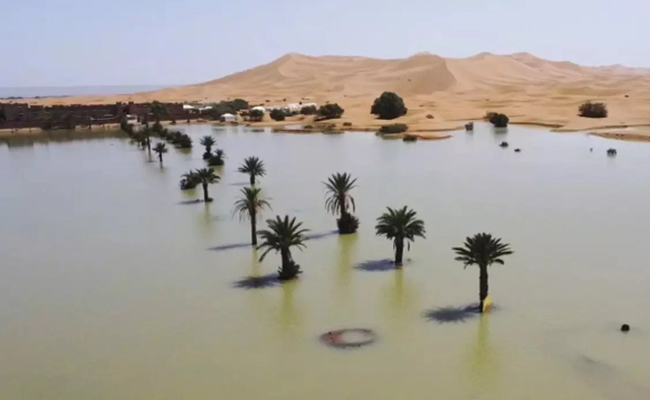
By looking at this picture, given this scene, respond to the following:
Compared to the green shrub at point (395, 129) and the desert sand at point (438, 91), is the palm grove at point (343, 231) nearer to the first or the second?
the green shrub at point (395, 129)

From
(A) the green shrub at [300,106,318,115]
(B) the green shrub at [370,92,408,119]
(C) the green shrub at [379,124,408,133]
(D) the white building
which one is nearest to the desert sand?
(B) the green shrub at [370,92,408,119]

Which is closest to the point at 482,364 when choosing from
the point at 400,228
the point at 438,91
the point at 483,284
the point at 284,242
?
the point at 483,284

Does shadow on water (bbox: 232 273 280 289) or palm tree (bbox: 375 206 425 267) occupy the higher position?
palm tree (bbox: 375 206 425 267)

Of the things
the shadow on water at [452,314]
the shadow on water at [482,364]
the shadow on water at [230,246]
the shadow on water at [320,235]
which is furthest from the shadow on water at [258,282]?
the shadow on water at [482,364]

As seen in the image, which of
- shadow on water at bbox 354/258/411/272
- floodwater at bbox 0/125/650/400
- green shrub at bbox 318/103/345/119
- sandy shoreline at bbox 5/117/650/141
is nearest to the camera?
floodwater at bbox 0/125/650/400

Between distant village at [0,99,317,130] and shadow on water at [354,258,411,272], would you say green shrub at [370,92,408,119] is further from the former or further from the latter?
shadow on water at [354,258,411,272]

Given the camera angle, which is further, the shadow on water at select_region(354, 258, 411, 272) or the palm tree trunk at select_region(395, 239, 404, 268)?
the palm tree trunk at select_region(395, 239, 404, 268)
